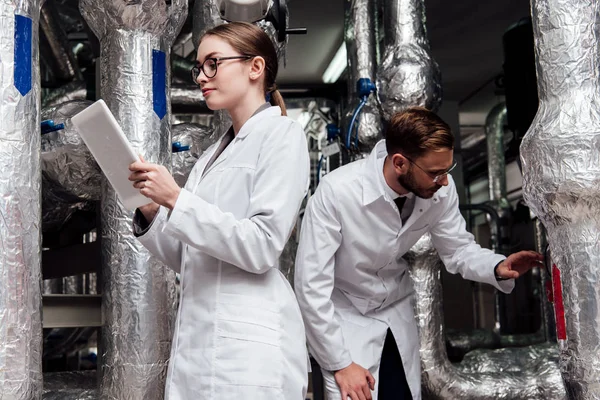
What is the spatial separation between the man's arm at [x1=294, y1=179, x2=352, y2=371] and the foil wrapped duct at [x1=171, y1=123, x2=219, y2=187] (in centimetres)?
73

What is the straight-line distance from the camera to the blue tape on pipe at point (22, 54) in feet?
4.85

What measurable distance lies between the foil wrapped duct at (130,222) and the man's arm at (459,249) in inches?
25.4

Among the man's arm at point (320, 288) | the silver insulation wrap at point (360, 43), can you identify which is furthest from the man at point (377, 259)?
the silver insulation wrap at point (360, 43)

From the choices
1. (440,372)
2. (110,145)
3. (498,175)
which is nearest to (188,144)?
(440,372)

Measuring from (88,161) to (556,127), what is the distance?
121 centimetres

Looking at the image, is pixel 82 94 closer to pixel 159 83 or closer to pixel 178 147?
pixel 178 147

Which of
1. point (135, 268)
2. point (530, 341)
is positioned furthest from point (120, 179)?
point (530, 341)

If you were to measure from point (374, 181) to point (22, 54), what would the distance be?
2.53ft

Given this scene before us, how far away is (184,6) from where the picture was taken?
74.7 inches

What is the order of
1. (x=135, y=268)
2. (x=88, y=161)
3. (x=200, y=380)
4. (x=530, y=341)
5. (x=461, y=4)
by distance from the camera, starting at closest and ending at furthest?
(x=200, y=380) < (x=135, y=268) < (x=88, y=161) < (x=461, y=4) < (x=530, y=341)

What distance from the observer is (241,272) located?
117 centimetres

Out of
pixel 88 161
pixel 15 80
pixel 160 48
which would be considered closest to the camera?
pixel 15 80

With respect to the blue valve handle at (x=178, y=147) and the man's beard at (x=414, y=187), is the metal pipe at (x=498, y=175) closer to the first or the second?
the blue valve handle at (x=178, y=147)

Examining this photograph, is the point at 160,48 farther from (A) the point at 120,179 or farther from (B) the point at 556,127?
(B) the point at 556,127
